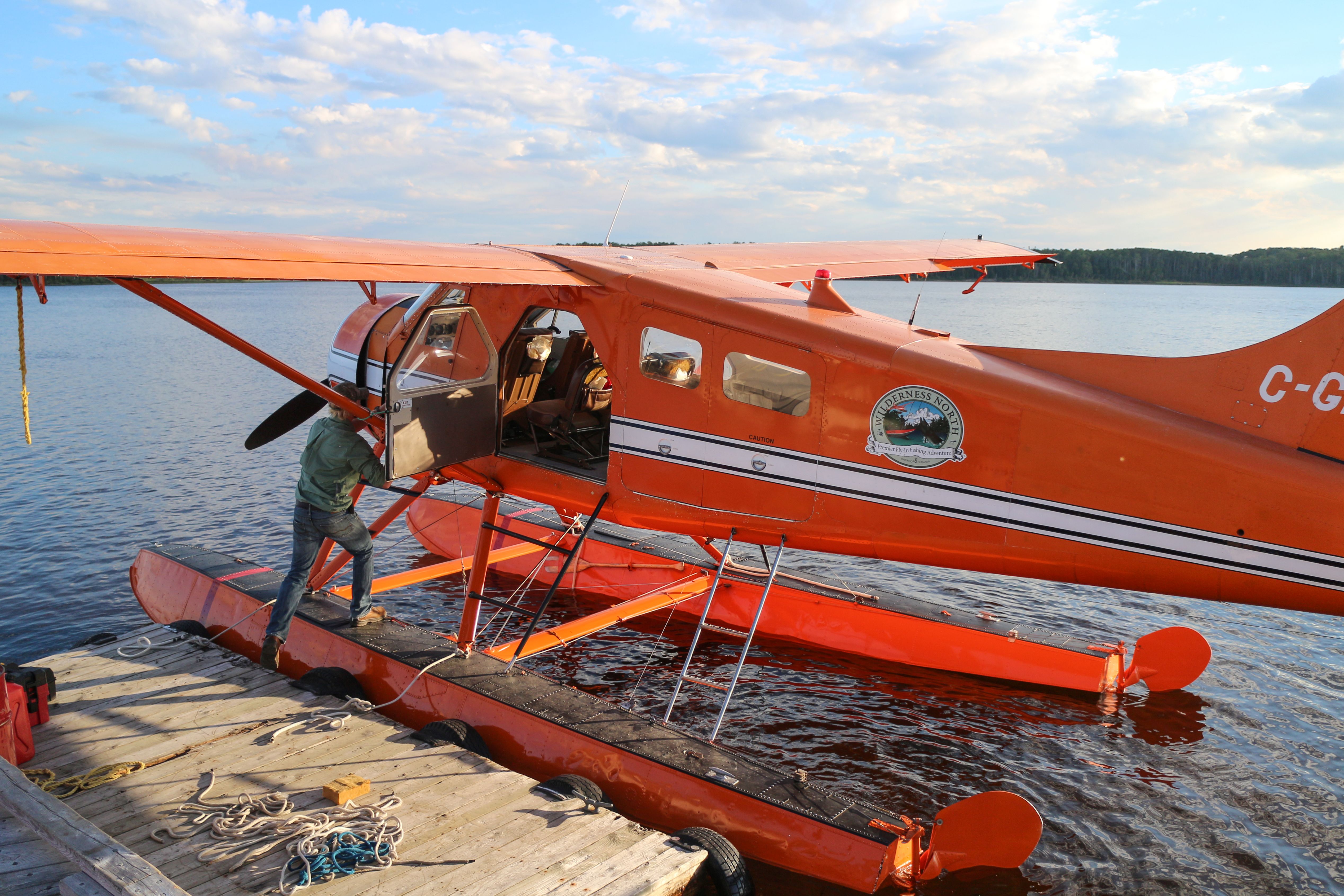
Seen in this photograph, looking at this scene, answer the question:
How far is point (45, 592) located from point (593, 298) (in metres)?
9.15

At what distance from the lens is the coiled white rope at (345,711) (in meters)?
5.97

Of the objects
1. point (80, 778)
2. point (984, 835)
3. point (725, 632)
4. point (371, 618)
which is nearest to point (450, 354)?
point (371, 618)

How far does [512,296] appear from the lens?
6.91 metres

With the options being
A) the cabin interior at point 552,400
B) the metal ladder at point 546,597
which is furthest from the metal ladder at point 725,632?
the cabin interior at point 552,400

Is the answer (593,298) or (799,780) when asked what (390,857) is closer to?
(799,780)

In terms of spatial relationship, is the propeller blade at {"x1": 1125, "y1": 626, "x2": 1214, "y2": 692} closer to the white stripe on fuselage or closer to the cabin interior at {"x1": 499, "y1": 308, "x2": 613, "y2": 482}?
the white stripe on fuselage

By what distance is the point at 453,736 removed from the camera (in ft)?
19.3

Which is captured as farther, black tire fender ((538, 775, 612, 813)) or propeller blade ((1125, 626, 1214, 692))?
propeller blade ((1125, 626, 1214, 692))

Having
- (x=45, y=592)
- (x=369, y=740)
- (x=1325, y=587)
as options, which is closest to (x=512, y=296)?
(x=369, y=740)

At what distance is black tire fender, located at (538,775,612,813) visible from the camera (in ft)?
16.8

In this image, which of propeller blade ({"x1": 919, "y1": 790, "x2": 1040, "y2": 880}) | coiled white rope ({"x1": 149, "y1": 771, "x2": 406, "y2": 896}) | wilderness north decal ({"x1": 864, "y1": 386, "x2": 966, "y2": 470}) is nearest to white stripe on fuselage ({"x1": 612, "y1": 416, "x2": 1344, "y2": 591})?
wilderness north decal ({"x1": 864, "y1": 386, "x2": 966, "y2": 470})

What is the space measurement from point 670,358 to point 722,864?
334 cm

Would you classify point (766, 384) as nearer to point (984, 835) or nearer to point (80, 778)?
point (984, 835)

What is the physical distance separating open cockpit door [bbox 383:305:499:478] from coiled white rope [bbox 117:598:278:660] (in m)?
1.99
